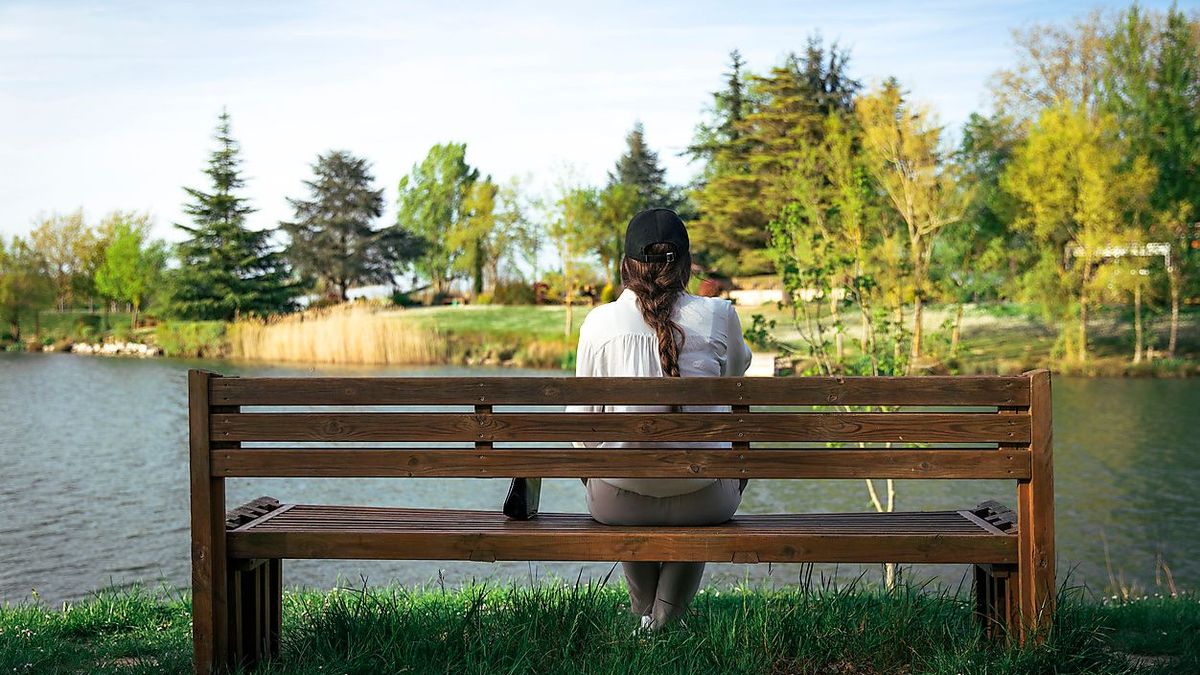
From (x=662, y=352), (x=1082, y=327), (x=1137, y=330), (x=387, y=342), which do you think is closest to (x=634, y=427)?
(x=662, y=352)

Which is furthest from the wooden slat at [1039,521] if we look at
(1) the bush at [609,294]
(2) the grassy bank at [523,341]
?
(1) the bush at [609,294]

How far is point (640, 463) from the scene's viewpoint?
3.44m

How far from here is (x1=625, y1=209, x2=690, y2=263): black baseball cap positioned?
3773 millimetres

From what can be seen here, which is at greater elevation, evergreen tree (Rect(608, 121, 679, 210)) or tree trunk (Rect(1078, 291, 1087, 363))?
evergreen tree (Rect(608, 121, 679, 210))

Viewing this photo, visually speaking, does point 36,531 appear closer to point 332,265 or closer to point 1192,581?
point 1192,581

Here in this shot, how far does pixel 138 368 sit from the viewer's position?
3041 centimetres

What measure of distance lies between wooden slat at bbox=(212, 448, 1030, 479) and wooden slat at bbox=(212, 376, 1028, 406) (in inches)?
6.2

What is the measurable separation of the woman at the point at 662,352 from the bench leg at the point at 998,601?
876 millimetres

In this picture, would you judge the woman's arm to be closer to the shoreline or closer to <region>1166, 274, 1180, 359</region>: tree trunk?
the shoreline

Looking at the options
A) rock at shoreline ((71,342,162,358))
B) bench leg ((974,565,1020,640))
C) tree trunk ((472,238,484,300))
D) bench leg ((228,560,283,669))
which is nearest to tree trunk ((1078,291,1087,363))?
bench leg ((974,565,1020,640))

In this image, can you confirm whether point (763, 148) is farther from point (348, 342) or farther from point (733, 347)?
point (733, 347)

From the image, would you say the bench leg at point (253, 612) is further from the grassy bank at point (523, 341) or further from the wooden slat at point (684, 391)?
the grassy bank at point (523, 341)

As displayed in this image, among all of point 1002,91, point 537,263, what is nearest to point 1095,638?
point 1002,91

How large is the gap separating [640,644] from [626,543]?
0.33 m
